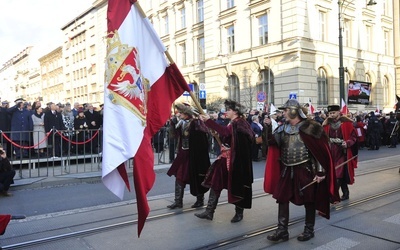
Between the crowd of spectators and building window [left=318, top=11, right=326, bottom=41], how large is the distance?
2115 cm

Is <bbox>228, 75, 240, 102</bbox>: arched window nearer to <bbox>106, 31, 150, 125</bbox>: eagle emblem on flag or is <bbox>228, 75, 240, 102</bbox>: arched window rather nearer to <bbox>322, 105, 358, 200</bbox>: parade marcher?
<bbox>322, 105, 358, 200</bbox>: parade marcher

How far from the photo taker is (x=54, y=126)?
12219mm

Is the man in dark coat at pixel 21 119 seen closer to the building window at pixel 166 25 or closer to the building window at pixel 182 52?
the building window at pixel 182 52

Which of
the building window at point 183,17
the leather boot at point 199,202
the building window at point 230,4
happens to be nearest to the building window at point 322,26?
the building window at point 230,4

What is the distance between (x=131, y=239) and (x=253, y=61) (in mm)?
25656

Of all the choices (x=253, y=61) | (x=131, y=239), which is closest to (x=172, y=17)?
(x=253, y=61)

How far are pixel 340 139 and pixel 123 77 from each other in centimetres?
508

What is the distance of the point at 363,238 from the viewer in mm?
5414

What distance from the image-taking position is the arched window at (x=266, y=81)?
2862 centimetres

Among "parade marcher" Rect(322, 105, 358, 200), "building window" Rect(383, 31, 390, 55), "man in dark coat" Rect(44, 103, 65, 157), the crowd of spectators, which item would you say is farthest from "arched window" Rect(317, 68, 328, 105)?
"parade marcher" Rect(322, 105, 358, 200)

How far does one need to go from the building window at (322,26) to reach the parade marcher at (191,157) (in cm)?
2343

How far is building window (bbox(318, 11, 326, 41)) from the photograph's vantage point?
28.1 metres

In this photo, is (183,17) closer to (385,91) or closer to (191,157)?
(385,91)

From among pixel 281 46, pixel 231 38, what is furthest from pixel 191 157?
pixel 231 38
